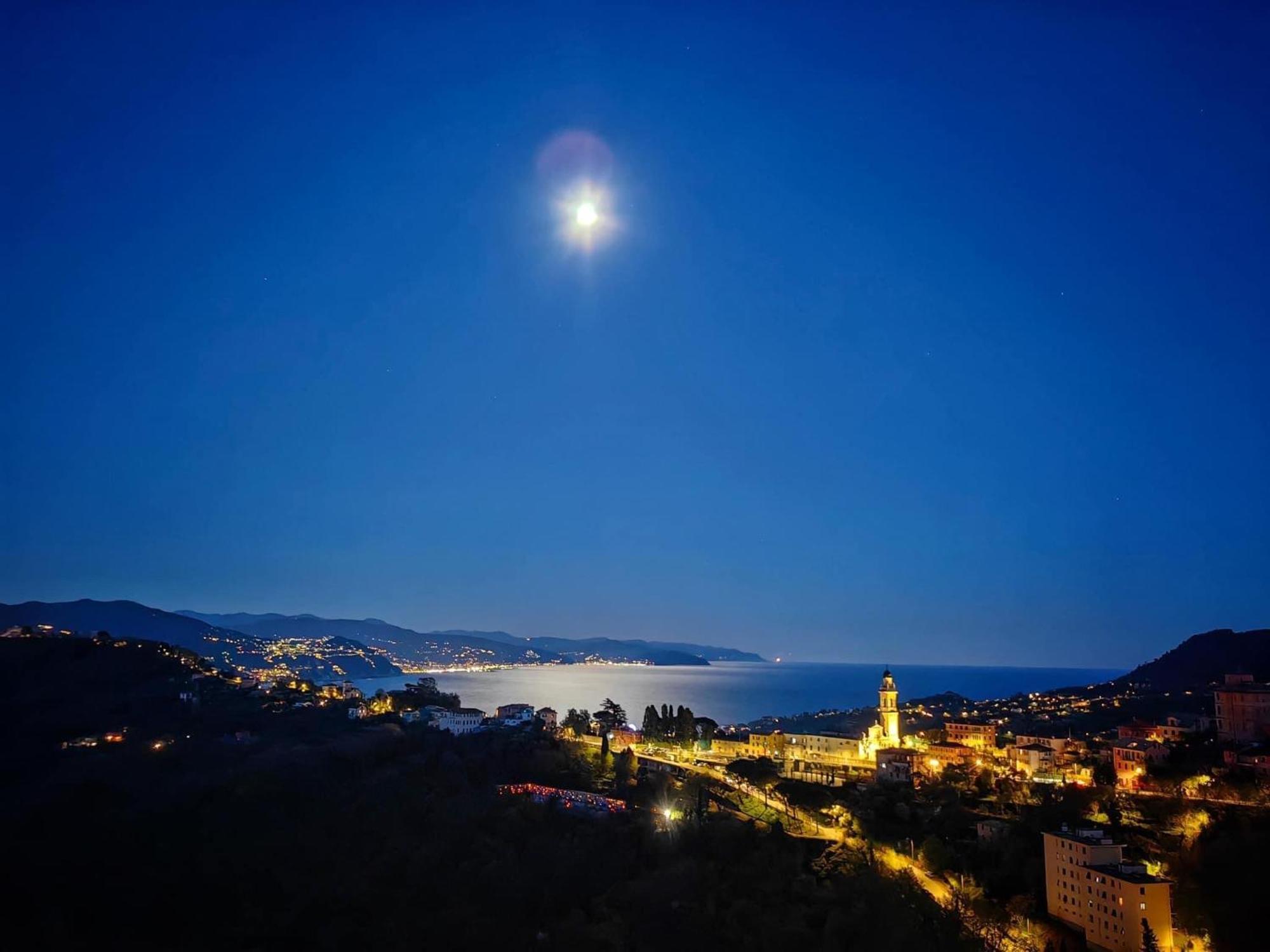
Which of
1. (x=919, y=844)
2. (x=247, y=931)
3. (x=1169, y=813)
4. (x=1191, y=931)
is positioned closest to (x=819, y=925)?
(x=919, y=844)

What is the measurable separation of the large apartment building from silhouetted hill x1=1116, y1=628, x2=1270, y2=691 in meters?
38.4

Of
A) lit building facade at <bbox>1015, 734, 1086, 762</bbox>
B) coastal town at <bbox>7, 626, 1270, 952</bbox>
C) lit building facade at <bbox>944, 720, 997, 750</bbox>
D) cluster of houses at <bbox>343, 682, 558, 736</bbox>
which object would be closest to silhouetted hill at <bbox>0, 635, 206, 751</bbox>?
coastal town at <bbox>7, 626, 1270, 952</bbox>

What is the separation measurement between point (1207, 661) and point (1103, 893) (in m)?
55.4

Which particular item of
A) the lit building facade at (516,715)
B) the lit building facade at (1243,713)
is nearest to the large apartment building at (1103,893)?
the lit building facade at (1243,713)

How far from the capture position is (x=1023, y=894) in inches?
887

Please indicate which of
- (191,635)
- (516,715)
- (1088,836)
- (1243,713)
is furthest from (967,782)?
(191,635)

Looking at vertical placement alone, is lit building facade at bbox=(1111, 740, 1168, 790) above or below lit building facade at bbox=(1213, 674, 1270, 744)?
below

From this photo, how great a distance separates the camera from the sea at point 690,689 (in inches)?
3477

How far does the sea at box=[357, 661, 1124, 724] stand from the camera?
8831 cm

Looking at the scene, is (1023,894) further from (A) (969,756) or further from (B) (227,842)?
(B) (227,842)

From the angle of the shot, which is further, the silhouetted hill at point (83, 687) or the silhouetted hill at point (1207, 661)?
the silhouetted hill at point (1207, 661)

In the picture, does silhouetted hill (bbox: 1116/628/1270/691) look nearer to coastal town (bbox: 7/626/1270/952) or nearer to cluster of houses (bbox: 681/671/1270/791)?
coastal town (bbox: 7/626/1270/952)

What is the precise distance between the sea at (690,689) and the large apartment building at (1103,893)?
172 ft

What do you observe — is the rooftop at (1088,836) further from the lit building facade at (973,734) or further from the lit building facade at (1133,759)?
the lit building facade at (973,734)
